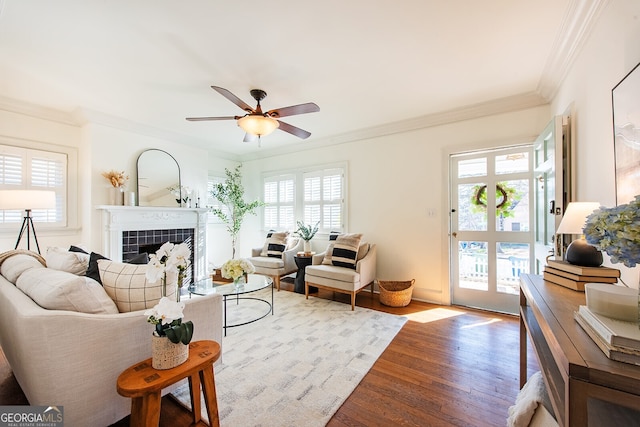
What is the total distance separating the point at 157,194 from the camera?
4160 mm

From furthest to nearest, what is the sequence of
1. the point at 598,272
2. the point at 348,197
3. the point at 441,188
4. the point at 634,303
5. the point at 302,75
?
the point at 348,197, the point at 441,188, the point at 302,75, the point at 598,272, the point at 634,303

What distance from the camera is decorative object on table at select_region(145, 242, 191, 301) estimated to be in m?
1.30

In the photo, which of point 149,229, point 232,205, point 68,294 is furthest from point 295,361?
point 232,205

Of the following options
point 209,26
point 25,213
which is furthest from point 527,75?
point 25,213

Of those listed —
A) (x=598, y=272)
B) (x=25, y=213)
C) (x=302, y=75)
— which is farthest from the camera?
(x=25, y=213)

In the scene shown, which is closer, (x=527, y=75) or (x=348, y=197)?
(x=527, y=75)

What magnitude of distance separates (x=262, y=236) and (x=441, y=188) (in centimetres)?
360

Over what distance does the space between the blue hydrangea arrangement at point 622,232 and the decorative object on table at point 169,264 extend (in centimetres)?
163

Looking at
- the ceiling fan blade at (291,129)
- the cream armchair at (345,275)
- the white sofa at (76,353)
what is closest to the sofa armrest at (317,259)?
the cream armchair at (345,275)

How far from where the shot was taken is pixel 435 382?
188 cm

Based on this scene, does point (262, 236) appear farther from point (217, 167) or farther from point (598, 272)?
point (598, 272)

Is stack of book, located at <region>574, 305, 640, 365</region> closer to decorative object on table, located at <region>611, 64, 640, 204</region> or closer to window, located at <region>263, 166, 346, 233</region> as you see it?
decorative object on table, located at <region>611, 64, 640, 204</region>

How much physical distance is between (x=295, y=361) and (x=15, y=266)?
215 cm

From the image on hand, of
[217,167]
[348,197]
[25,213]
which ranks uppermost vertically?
[217,167]
